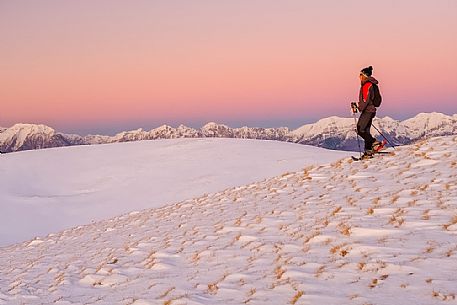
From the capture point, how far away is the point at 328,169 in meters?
15.0

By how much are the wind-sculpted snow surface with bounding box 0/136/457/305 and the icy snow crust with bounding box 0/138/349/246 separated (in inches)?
453

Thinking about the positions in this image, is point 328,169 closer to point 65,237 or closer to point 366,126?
point 366,126

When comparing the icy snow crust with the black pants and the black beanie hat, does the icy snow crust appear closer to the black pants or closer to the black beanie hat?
the black pants

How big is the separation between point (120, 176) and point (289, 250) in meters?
26.2

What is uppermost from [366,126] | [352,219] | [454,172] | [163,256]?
[366,126]

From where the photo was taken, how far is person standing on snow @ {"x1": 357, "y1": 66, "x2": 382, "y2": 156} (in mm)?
14180

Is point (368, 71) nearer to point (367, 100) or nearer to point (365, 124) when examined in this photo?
point (367, 100)

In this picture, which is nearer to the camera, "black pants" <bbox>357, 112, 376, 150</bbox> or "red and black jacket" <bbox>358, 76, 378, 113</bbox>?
"red and black jacket" <bbox>358, 76, 378, 113</bbox>

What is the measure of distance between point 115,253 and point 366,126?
9.32m

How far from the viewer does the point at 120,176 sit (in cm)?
3241

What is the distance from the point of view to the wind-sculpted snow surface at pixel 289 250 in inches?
243

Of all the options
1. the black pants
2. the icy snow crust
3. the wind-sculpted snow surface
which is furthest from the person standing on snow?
the icy snow crust

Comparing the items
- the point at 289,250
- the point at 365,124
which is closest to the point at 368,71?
the point at 365,124

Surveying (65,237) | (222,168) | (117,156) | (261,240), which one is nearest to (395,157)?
(261,240)
